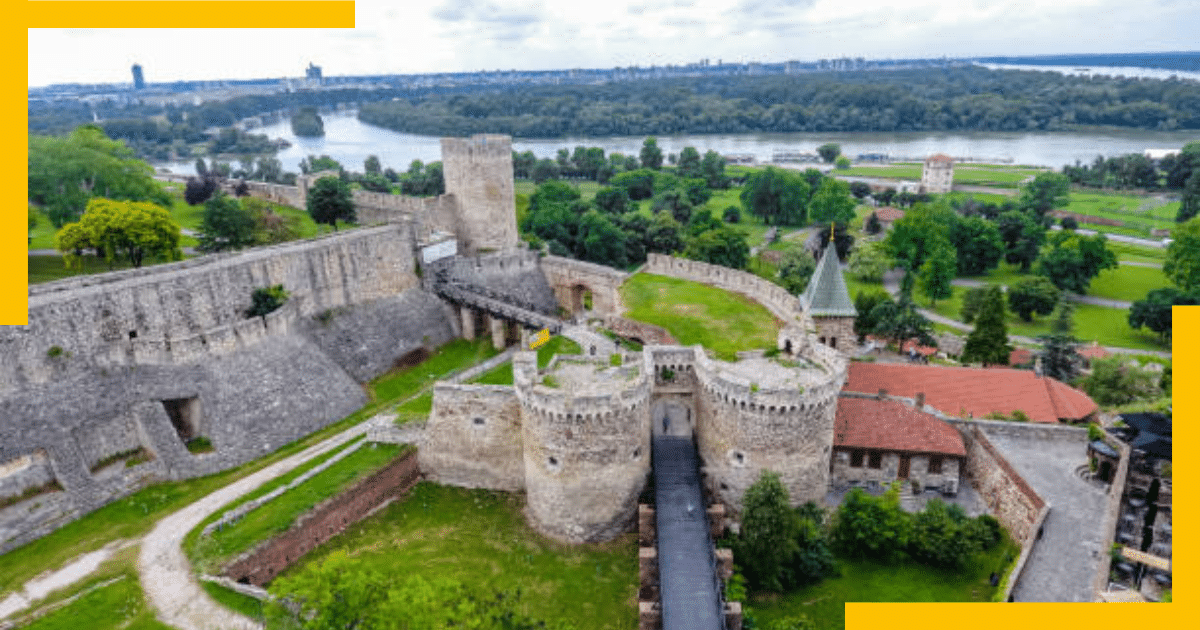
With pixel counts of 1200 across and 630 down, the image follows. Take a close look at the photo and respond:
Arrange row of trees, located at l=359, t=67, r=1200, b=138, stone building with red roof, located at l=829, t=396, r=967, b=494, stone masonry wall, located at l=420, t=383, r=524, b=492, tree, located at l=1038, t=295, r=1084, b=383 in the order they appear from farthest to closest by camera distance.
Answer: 1. row of trees, located at l=359, t=67, r=1200, b=138
2. tree, located at l=1038, t=295, r=1084, b=383
3. stone masonry wall, located at l=420, t=383, r=524, b=492
4. stone building with red roof, located at l=829, t=396, r=967, b=494

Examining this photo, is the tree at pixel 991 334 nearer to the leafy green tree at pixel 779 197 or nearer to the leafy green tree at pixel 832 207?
the leafy green tree at pixel 832 207

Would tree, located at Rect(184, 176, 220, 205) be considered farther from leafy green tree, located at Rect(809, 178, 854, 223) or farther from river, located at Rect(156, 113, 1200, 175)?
river, located at Rect(156, 113, 1200, 175)

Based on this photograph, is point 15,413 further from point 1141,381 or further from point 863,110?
point 863,110

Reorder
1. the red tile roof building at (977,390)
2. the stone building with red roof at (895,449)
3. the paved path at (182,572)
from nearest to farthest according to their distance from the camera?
the paved path at (182,572) → the stone building with red roof at (895,449) → the red tile roof building at (977,390)

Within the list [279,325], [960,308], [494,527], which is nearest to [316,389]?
[279,325]

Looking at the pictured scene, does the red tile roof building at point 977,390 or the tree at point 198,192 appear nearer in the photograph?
the red tile roof building at point 977,390

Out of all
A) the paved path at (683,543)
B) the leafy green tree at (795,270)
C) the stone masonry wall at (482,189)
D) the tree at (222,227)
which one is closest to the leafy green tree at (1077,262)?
the leafy green tree at (795,270)

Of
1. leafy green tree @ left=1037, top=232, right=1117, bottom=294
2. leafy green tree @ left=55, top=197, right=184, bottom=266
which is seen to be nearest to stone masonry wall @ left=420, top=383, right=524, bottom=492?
leafy green tree @ left=55, top=197, right=184, bottom=266
